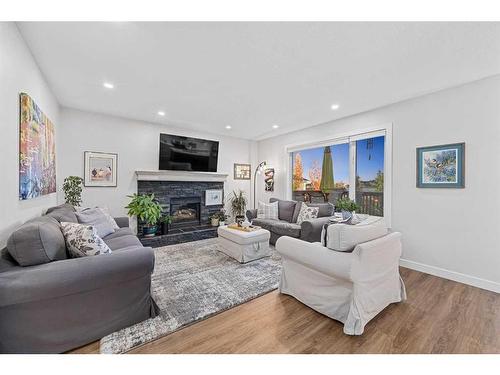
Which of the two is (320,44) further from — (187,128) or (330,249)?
(187,128)

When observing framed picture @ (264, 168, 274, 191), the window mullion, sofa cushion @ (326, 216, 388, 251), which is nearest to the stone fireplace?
framed picture @ (264, 168, 274, 191)

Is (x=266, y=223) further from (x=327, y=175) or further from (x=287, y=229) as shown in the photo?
(x=327, y=175)

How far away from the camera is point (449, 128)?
2.81 m

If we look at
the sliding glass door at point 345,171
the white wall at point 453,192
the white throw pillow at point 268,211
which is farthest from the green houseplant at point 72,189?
the white wall at point 453,192

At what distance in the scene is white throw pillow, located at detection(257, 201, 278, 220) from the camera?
464cm

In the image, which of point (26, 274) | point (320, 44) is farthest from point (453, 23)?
point (26, 274)

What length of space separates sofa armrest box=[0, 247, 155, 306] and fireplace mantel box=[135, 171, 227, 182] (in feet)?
10.5

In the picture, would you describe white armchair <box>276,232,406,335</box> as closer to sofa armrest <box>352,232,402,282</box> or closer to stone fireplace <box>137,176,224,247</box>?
sofa armrest <box>352,232,402,282</box>

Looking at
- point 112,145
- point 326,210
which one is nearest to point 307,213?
point 326,210

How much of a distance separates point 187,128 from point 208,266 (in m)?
3.46

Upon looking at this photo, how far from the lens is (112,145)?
423 cm

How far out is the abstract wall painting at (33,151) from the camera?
1.90 metres

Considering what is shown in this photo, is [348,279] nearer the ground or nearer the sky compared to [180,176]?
nearer the ground

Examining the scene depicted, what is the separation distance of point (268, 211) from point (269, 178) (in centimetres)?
146
